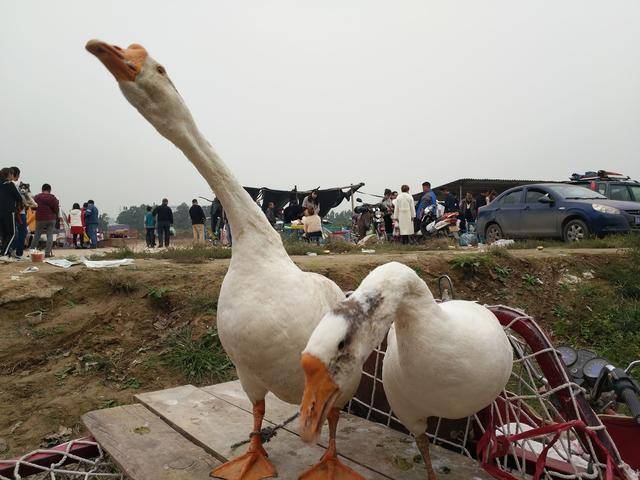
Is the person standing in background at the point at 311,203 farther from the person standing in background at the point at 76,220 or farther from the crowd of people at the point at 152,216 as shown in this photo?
the person standing in background at the point at 76,220

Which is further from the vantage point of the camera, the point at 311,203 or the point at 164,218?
the point at 164,218

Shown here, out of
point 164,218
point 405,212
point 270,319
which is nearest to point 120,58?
point 270,319

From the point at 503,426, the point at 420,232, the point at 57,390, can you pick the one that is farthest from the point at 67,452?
the point at 420,232

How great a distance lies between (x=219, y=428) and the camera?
238 centimetres

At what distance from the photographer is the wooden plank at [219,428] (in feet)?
6.75

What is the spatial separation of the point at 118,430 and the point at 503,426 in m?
1.85

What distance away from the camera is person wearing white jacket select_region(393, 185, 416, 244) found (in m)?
10.1

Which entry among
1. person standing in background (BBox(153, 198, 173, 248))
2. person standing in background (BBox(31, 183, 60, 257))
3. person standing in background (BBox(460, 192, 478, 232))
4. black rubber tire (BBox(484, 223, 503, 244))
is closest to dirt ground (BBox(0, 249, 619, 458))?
person standing in background (BBox(31, 183, 60, 257))

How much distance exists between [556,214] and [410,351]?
341 inches

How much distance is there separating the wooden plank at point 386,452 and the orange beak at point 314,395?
851 millimetres

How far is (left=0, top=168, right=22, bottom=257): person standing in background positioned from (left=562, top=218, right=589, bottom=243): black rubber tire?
31.2ft

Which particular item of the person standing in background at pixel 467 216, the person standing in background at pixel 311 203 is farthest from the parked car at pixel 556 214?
the person standing in background at pixel 311 203

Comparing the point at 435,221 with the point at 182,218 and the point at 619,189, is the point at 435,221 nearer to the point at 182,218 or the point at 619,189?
the point at 619,189

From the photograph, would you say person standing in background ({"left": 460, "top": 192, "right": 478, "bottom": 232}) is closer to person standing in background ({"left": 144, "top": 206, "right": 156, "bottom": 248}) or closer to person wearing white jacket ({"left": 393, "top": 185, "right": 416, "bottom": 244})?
person wearing white jacket ({"left": 393, "top": 185, "right": 416, "bottom": 244})
